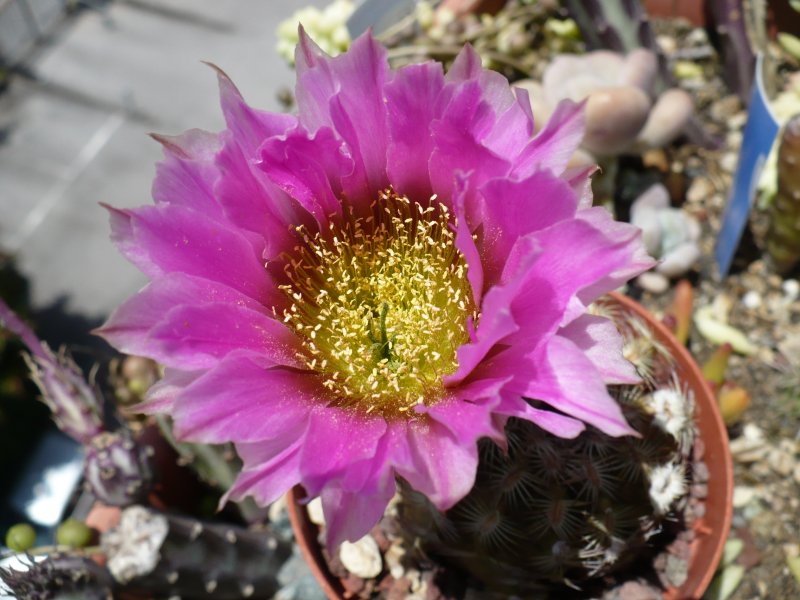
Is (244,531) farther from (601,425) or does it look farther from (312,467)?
(601,425)

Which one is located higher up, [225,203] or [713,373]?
[225,203]

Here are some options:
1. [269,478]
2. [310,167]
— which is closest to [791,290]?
[310,167]

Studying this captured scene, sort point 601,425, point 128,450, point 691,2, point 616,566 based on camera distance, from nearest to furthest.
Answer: point 601,425 → point 616,566 → point 128,450 → point 691,2

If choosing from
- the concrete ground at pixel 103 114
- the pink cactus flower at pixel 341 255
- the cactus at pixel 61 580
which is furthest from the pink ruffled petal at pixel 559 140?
the concrete ground at pixel 103 114

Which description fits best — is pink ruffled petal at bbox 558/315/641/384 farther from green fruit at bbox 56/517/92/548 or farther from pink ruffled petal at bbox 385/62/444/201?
green fruit at bbox 56/517/92/548

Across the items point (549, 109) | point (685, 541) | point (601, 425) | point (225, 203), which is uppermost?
point (225, 203)

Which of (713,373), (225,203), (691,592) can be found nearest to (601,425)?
(225,203)

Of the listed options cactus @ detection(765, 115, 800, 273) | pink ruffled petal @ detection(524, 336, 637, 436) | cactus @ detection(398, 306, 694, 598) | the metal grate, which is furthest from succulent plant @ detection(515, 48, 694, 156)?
the metal grate

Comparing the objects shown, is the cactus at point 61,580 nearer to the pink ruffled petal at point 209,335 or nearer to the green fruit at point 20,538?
the green fruit at point 20,538
